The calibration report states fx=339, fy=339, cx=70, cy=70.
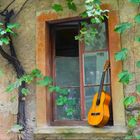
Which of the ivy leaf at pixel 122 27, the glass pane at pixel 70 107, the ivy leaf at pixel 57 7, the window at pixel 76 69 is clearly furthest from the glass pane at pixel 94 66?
the ivy leaf at pixel 57 7

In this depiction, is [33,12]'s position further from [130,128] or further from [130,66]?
[130,128]

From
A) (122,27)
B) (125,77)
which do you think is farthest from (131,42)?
(125,77)

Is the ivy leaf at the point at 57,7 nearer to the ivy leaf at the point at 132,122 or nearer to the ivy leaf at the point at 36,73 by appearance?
the ivy leaf at the point at 36,73

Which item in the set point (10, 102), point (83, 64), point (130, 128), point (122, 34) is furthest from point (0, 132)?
point (122, 34)

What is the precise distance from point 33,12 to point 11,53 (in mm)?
639

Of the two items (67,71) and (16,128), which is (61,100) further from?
(16,128)

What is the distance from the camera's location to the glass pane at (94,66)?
433cm

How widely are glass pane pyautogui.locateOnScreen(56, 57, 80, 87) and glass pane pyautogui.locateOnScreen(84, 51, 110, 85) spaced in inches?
5.6

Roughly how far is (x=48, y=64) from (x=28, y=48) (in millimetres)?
362

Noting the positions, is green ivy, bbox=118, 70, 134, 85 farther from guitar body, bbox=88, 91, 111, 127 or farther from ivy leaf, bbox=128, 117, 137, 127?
ivy leaf, bbox=128, 117, 137, 127

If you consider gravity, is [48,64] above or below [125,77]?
above

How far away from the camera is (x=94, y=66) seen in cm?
436

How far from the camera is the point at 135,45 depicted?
411 cm

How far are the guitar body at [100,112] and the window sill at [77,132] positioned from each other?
97mm
